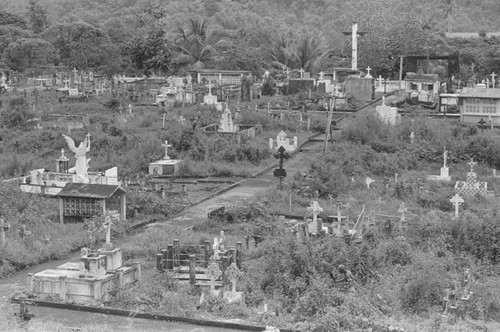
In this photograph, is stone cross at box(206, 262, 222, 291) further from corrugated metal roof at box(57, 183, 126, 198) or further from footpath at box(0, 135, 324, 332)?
corrugated metal roof at box(57, 183, 126, 198)

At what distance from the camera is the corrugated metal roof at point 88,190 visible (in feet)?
79.5

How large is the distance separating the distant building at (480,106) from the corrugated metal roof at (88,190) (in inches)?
869

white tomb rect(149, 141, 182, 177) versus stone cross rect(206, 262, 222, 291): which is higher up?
white tomb rect(149, 141, 182, 177)

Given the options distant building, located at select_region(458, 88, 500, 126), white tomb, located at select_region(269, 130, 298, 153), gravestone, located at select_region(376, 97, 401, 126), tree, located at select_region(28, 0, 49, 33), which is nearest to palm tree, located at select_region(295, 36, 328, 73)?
distant building, located at select_region(458, 88, 500, 126)

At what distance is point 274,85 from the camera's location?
183ft

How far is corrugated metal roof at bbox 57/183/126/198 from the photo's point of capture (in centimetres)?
2422

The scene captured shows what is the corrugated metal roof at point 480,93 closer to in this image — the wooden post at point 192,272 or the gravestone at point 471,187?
the gravestone at point 471,187

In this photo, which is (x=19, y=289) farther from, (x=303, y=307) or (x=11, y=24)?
(x=11, y=24)

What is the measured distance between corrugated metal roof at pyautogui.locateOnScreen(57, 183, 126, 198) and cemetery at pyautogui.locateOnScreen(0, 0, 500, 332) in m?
0.07

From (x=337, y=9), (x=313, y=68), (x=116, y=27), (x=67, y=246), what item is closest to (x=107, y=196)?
(x=67, y=246)

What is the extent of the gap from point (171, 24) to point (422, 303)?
283 feet

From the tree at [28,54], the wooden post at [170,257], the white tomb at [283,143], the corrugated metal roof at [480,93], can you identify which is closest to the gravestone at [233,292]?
the wooden post at [170,257]

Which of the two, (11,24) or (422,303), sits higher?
(11,24)

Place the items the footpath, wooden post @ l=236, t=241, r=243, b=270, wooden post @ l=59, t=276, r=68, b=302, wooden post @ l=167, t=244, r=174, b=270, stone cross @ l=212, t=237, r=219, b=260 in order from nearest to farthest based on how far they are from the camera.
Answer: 1. the footpath
2. wooden post @ l=59, t=276, r=68, b=302
3. stone cross @ l=212, t=237, r=219, b=260
4. wooden post @ l=236, t=241, r=243, b=270
5. wooden post @ l=167, t=244, r=174, b=270
